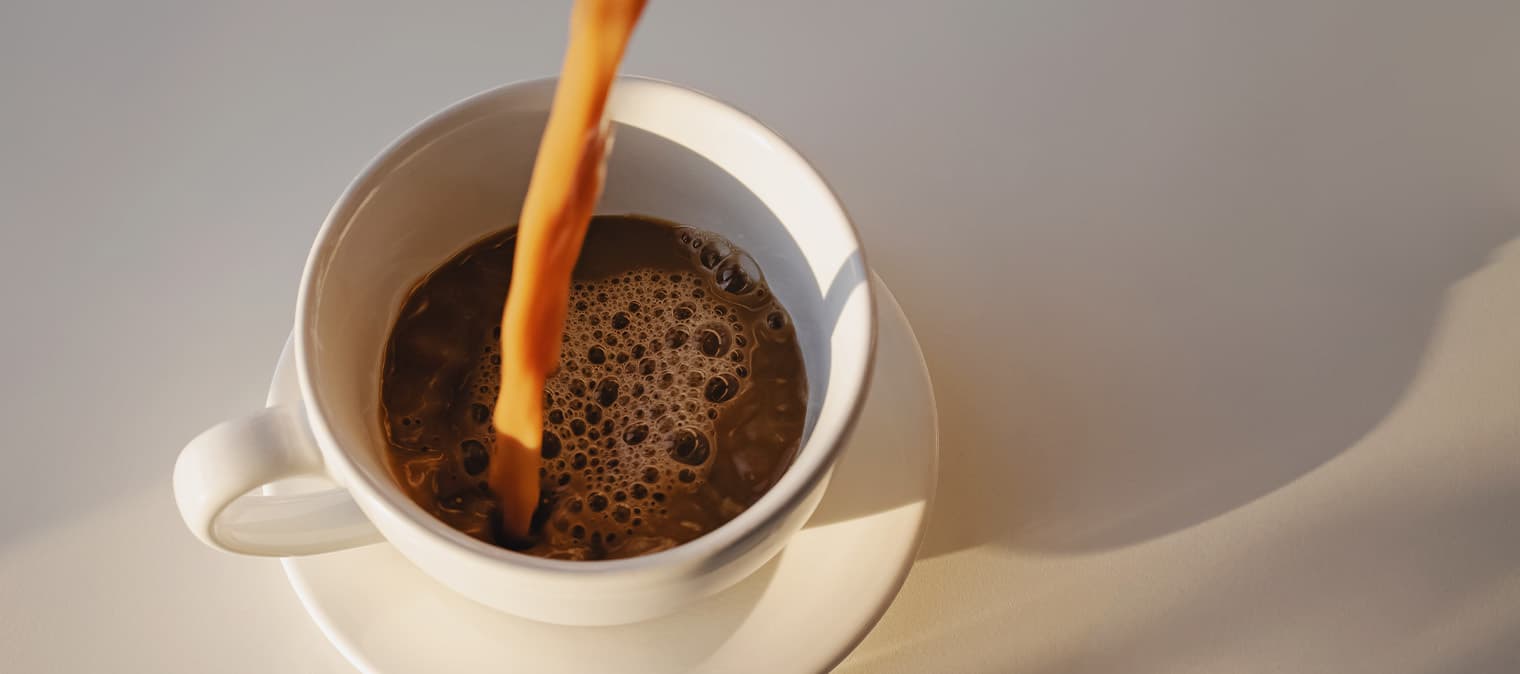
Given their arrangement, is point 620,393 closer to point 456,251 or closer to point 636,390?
point 636,390

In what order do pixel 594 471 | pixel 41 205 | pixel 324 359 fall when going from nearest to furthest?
1. pixel 324 359
2. pixel 594 471
3. pixel 41 205

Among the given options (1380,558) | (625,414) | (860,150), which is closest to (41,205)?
(625,414)

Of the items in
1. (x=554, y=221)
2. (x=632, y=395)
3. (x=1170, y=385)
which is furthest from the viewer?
(x=1170, y=385)

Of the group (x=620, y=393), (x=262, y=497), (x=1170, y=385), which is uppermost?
(x=1170, y=385)

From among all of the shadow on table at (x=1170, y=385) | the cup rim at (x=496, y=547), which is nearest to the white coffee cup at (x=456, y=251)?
the cup rim at (x=496, y=547)

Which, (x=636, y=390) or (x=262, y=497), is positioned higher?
(x=636, y=390)

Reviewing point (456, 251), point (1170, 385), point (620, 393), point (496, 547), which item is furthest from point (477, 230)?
point (1170, 385)

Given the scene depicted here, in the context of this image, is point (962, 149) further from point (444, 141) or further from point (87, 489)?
point (87, 489)
